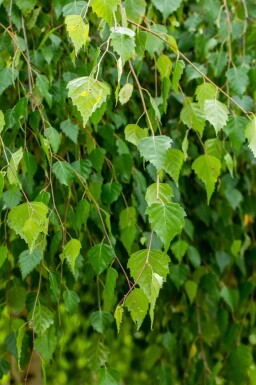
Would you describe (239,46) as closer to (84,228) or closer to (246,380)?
(84,228)

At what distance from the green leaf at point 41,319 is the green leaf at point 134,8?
1.60 feet

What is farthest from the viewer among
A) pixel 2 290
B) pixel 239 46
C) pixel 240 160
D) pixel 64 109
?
pixel 240 160

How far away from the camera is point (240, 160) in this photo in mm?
1665

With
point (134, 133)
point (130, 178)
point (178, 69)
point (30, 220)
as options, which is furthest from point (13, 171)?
point (130, 178)

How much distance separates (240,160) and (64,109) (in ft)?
1.74

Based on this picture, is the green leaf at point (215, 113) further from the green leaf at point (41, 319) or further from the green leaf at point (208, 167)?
the green leaf at point (41, 319)

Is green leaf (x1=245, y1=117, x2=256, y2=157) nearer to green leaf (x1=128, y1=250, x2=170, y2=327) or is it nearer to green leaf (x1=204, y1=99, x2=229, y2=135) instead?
green leaf (x1=204, y1=99, x2=229, y2=135)

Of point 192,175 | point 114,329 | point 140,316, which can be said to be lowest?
point 114,329

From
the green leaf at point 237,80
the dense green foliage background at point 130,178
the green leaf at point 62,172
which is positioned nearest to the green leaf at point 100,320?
Answer: the dense green foliage background at point 130,178

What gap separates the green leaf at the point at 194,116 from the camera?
3.71 ft

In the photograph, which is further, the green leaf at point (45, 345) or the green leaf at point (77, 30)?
the green leaf at point (45, 345)

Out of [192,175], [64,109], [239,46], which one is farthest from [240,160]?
[64,109]

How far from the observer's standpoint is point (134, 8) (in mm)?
1148

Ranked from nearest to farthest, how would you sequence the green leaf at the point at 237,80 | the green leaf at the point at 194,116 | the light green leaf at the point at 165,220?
the light green leaf at the point at 165,220
the green leaf at the point at 194,116
the green leaf at the point at 237,80
